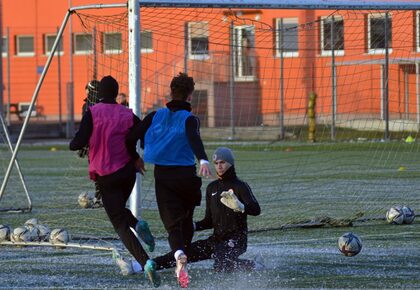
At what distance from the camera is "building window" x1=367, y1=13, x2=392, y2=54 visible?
50.5ft

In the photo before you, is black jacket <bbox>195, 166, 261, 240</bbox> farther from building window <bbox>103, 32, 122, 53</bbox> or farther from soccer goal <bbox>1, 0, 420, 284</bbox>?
building window <bbox>103, 32, 122, 53</bbox>

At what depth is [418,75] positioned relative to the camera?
25.3 metres

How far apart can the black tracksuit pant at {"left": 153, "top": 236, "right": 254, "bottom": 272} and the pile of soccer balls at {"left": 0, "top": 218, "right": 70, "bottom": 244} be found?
6.69ft

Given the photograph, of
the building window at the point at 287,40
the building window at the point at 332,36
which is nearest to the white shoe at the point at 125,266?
the building window at the point at 332,36

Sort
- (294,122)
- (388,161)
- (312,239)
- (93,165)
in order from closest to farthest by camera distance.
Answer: (93,165) < (312,239) < (388,161) < (294,122)

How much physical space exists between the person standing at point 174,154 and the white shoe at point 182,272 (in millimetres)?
249

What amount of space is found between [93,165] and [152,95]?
830 inches

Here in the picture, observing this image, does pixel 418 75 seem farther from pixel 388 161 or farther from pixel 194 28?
pixel 194 28

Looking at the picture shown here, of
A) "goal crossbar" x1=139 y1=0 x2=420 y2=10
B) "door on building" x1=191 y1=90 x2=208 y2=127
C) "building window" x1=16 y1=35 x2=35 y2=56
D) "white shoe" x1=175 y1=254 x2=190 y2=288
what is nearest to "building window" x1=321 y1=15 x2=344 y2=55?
"goal crossbar" x1=139 y1=0 x2=420 y2=10

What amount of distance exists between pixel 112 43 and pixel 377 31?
4.74 meters

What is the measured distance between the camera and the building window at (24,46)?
4359 centimetres

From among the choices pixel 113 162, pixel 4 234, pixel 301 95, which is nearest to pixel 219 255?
pixel 113 162

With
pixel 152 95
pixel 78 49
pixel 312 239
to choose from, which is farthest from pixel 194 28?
pixel 78 49

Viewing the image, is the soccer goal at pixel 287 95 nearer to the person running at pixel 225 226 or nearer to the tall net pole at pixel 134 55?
the tall net pole at pixel 134 55
